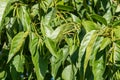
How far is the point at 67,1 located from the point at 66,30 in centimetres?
40

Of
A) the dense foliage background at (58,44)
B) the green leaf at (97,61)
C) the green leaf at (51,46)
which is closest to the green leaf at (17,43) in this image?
the dense foliage background at (58,44)

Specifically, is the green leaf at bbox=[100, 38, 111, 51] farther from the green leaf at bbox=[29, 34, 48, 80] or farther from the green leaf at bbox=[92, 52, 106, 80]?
the green leaf at bbox=[29, 34, 48, 80]

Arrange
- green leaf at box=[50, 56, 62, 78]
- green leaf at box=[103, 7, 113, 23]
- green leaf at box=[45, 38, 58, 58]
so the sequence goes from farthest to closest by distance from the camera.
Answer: green leaf at box=[103, 7, 113, 23] < green leaf at box=[50, 56, 62, 78] < green leaf at box=[45, 38, 58, 58]

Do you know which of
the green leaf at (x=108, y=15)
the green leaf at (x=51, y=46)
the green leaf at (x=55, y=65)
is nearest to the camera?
the green leaf at (x=51, y=46)

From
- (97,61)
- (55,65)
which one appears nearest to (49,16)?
(55,65)

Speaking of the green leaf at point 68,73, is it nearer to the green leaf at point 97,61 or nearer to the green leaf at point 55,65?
the green leaf at point 55,65

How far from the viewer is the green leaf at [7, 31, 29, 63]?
4.27 ft

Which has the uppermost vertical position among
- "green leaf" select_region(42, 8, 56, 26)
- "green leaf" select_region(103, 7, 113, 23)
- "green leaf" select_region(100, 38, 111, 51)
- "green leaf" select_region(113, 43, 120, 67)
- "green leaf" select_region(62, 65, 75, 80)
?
"green leaf" select_region(42, 8, 56, 26)

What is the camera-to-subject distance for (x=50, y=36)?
132cm

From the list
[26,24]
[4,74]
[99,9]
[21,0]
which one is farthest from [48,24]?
[99,9]

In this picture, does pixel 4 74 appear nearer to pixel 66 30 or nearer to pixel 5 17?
pixel 5 17

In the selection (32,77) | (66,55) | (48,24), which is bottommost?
(32,77)

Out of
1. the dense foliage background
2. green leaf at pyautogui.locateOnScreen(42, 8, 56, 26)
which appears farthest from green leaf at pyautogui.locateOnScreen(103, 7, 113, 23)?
green leaf at pyautogui.locateOnScreen(42, 8, 56, 26)

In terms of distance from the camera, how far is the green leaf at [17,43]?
4.27 feet
